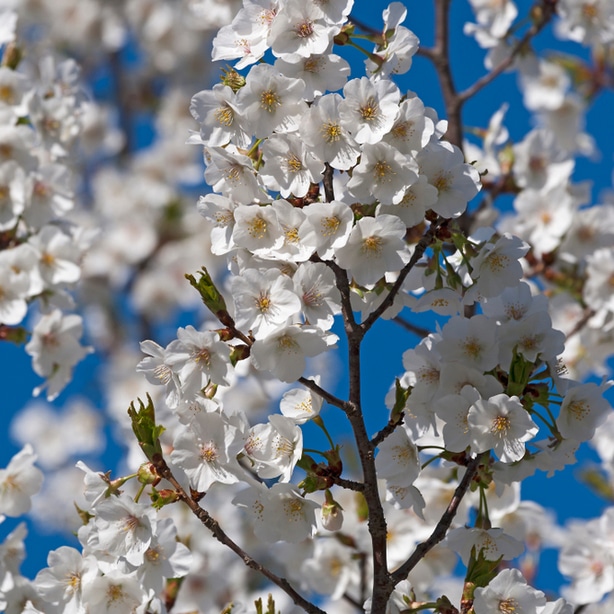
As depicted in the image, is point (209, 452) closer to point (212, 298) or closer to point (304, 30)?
point (212, 298)

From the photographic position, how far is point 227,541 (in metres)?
2.34

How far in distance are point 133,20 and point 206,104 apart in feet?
27.7

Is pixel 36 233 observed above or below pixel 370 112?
above

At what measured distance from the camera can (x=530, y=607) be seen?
2340 mm

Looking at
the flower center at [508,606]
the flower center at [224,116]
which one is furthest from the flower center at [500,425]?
the flower center at [224,116]

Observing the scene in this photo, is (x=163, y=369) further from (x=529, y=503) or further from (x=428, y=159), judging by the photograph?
(x=529, y=503)

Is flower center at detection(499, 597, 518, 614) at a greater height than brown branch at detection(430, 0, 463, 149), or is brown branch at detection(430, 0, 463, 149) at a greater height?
brown branch at detection(430, 0, 463, 149)

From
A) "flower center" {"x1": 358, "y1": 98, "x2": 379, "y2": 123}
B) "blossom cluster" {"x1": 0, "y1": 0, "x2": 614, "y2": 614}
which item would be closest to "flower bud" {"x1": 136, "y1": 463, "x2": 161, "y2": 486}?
"blossom cluster" {"x1": 0, "y1": 0, "x2": 614, "y2": 614}

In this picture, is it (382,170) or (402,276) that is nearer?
(382,170)

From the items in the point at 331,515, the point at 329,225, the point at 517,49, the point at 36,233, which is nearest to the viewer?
the point at 329,225

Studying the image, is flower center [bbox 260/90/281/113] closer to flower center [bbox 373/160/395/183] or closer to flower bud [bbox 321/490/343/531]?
flower center [bbox 373/160/395/183]

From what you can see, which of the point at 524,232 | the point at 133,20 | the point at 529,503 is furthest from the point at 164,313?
the point at 529,503

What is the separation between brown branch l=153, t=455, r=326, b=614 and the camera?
2336mm

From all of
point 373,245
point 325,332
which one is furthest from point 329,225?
point 325,332
